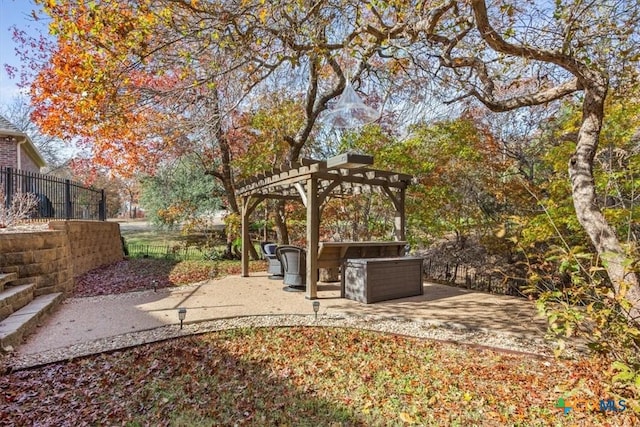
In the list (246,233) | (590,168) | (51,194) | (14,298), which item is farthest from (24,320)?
(590,168)

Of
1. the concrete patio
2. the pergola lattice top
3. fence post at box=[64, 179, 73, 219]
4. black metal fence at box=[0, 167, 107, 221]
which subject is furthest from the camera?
fence post at box=[64, 179, 73, 219]

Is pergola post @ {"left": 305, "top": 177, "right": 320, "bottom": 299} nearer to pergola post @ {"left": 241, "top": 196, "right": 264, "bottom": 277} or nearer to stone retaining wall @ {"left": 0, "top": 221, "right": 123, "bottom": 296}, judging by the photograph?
pergola post @ {"left": 241, "top": 196, "right": 264, "bottom": 277}

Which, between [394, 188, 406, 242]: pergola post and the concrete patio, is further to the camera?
[394, 188, 406, 242]: pergola post

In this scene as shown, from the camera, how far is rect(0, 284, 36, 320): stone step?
470cm

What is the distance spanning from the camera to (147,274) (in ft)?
31.4

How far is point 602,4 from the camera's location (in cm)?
431

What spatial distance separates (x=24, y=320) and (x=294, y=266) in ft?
14.1

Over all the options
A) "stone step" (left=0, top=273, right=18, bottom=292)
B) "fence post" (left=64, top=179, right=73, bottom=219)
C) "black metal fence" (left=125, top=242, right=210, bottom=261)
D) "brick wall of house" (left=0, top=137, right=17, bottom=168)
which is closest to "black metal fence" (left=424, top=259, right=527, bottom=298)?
"black metal fence" (left=125, top=242, right=210, bottom=261)

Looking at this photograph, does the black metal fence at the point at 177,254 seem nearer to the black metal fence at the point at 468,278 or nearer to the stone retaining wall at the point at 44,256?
the stone retaining wall at the point at 44,256

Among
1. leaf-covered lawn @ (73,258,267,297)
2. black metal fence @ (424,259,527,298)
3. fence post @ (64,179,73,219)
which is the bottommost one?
black metal fence @ (424,259,527,298)

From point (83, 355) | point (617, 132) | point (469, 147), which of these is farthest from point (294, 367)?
point (469, 147)

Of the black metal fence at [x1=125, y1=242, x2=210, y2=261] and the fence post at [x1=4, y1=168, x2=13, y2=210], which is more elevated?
the fence post at [x1=4, y1=168, x2=13, y2=210]

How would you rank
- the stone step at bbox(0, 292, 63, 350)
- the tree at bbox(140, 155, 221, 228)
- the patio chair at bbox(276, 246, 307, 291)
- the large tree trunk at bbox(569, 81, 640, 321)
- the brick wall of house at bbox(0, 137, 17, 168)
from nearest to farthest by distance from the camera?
the large tree trunk at bbox(569, 81, 640, 321)
the stone step at bbox(0, 292, 63, 350)
the patio chair at bbox(276, 246, 307, 291)
the brick wall of house at bbox(0, 137, 17, 168)
the tree at bbox(140, 155, 221, 228)

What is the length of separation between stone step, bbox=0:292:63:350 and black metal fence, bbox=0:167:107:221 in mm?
2996
